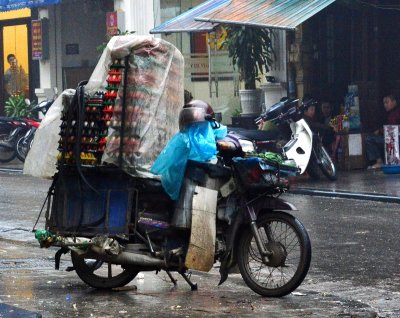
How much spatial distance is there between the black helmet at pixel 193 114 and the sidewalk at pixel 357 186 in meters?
7.87

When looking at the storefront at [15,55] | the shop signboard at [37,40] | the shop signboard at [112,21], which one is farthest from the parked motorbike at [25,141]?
the storefront at [15,55]

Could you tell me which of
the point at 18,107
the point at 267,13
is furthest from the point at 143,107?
the point at 18,107

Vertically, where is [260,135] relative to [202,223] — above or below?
above

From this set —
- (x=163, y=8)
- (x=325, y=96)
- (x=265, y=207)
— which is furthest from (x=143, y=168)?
(x=163, y=8)

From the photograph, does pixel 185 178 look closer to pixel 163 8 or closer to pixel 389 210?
pixel 389 210

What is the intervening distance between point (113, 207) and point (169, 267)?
0.63m

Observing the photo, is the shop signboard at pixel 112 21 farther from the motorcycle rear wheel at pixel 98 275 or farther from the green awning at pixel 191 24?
the motorcycle rear wheel at pixel 98 275

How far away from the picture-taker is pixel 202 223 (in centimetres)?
878

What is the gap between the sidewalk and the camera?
17.1 meters

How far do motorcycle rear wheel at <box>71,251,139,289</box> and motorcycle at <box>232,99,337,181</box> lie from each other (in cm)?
1008

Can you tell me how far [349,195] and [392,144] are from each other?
157 inches

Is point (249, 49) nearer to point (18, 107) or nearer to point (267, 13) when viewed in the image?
point (267, 13)

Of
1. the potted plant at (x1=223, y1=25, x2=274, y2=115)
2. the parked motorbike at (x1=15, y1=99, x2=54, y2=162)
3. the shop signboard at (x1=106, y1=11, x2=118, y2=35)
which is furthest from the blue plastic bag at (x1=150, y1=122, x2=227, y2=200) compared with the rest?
the shop signboard at (x1=106, y1=11, x2=118, y2=35)

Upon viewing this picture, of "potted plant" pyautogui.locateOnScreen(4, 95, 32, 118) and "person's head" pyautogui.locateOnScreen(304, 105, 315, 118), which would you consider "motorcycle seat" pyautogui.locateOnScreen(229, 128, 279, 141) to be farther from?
"potted plant" pyautogui.locateOnScreen(4, 95, 32, 118)
